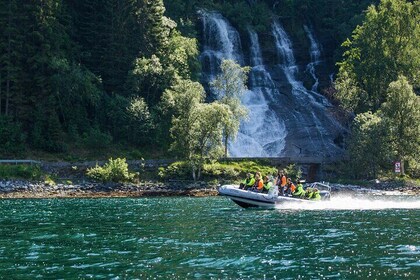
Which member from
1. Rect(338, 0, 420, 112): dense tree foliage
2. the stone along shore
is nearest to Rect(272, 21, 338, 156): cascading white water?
Rect(338, 0, 420, 112): dense tree foliage

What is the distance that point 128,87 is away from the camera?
69188 mm

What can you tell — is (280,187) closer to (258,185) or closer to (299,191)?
(299,191)

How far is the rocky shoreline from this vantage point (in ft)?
170

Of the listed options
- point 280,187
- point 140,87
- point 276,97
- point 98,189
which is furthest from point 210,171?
point 276,97

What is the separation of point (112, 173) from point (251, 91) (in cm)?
2945

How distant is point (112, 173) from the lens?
56406 mm

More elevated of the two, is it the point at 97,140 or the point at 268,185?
the point at 97,140

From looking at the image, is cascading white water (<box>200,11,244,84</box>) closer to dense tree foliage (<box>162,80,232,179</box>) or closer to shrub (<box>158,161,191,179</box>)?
dense tree foliage (<box>162,80,232,179</box>)

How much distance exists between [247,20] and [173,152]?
105 feet

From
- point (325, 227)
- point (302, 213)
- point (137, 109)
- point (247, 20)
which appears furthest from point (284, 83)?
point (325, 227)

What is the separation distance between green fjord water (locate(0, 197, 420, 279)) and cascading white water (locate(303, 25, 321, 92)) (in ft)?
169

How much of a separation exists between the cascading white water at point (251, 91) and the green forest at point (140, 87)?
4097 millimetres

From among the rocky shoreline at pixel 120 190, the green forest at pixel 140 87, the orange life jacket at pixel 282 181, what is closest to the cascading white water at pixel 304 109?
the green forest at pixel 140 87

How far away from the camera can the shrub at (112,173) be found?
5616cm
